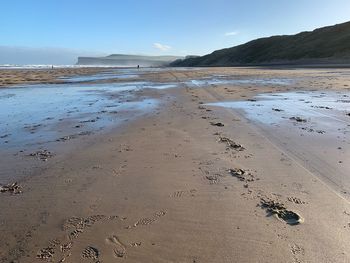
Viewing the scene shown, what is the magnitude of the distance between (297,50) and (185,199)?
278 feet

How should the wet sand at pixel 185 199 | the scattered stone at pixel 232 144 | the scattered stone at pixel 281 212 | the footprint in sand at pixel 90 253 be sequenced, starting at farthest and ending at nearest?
the scattered stone at pixel 232 144
the scattered stone at pixel 281 212
the wet sand at pixel 185 199
the footprint in sand at pixel 90 253

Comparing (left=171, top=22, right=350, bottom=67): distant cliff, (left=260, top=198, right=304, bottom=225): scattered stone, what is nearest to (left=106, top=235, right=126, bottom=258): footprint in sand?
(left=260, top=198, right=304, bottom=225): scattered stone

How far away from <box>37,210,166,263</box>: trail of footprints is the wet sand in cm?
1

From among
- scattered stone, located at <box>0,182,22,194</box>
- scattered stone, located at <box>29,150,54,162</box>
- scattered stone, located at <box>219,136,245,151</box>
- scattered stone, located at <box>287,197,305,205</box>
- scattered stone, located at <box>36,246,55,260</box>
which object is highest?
scattered stone, located at <box>287,197,305,205</box>

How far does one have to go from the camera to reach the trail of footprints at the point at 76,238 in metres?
3.68

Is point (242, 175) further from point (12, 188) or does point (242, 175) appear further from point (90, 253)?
point (12, 188)

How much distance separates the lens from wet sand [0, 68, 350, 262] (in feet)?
12.3

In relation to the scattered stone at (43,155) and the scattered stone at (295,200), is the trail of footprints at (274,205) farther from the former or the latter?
the scattered stone at (43,155)

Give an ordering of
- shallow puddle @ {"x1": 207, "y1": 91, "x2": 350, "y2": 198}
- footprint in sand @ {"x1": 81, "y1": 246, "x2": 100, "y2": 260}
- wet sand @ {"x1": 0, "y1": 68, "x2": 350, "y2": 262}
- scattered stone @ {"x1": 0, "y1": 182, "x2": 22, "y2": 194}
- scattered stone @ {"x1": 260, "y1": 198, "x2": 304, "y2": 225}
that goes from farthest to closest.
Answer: shallow puddle @ {"x1": 207, "y1": 91, "x2": 350, "y2": 198}, scattered stone @ {"x1": 0, "y1": 182, "x2": 22, "y2": 194}, scattered stone @ {"x1": 260, "y1": 198, "x2": 304, "y2": 225}, wet sand @ {"x1": 0, "y1": 68, "x2": 350, "y2": 262}, footprint in sand @ {"x1": 81, "y1": 246, "x2": 100, "y2": 260}

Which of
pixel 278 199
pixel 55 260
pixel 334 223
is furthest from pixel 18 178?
pixel 334 223

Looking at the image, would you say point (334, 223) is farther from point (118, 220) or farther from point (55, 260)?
point (55, 260)

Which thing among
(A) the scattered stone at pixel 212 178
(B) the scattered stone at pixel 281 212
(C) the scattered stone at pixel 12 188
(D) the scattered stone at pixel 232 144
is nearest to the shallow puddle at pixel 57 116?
(C) the scattered stone at pixel 12 188

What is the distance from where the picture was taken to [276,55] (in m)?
92.8

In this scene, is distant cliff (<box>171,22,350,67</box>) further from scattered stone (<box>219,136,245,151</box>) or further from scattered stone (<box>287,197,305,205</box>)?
scattered stone (<box>287,197,305,205</box>)
